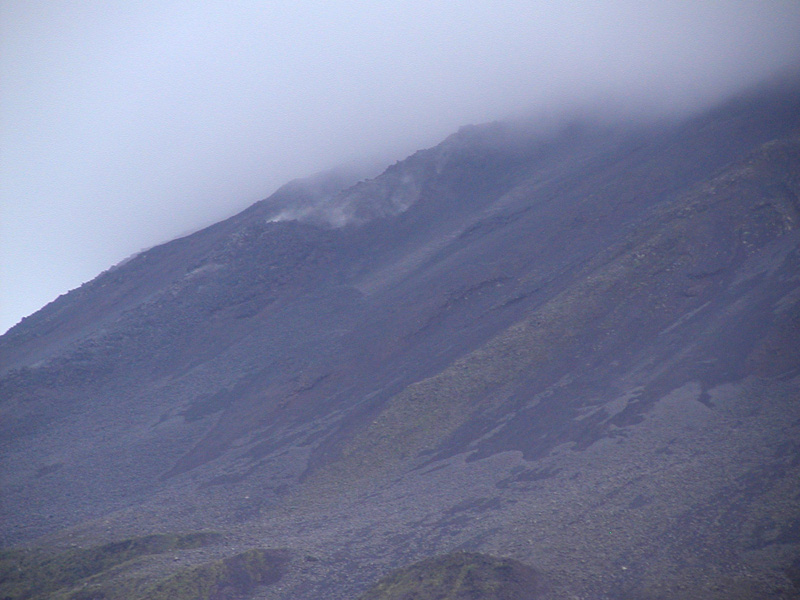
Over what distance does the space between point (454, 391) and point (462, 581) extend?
994 centimetres

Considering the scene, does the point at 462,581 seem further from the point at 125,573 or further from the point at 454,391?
the point at 454,391

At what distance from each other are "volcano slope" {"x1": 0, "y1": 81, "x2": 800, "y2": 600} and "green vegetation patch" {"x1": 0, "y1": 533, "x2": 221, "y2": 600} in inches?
3.6

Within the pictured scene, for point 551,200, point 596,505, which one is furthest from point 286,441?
point 551,200

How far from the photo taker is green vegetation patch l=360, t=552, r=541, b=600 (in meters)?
10.3

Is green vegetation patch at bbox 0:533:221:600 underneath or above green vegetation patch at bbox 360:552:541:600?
above

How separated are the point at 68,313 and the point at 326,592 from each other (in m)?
30.2

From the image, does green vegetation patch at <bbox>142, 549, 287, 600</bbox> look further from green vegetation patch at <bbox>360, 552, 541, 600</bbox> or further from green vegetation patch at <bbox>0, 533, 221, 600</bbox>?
green vegetation patch at <bbox>360, 552, 541, 600</bbox>

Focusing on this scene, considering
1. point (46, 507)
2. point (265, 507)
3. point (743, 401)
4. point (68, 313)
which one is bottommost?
point (743, 401)

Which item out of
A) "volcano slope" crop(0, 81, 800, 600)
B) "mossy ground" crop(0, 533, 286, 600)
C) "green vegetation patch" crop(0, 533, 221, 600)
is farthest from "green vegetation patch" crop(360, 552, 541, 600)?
"green vegetation patch" crop(0, 533, 221, 600)

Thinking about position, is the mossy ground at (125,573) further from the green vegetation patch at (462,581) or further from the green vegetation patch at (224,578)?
the green vegetation patch at (462,581)

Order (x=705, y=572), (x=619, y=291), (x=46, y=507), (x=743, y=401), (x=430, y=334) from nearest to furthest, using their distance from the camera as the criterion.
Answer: (x=705, y=572) < (x=743, y=401) < (x=46, y=507) < (x=619, y=291) < (x=430, y=334)

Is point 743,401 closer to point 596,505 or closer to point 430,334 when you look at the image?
point 596,505

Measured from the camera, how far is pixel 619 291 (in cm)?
2200

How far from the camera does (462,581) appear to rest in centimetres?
1058
